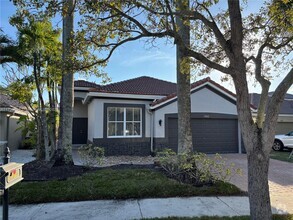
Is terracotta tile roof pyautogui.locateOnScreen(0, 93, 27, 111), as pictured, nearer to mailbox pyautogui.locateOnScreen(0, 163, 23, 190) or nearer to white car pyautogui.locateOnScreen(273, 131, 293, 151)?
mailbox pyautogui.locateOnScreen(0, 163, 23, 190)

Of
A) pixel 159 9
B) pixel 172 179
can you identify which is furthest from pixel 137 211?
pixel 159 9

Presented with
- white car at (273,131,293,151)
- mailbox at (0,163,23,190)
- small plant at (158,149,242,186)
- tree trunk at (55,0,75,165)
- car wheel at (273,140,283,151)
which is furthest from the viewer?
car wheel at (273,140,283,151)

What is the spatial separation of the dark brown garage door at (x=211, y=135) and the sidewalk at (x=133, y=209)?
8357 millimetres

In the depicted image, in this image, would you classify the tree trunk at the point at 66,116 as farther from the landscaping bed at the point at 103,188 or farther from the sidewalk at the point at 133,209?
the sidewalk at the point at 133,209

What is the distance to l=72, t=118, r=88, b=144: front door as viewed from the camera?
19.2 metres

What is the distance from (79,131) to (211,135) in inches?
422

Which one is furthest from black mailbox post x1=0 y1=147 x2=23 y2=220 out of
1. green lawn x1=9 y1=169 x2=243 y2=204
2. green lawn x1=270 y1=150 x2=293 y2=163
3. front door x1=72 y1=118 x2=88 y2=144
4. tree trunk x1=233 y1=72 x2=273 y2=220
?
front door x1=72 y1=118 x2=88 y2=144

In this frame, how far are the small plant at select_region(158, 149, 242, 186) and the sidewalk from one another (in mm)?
865

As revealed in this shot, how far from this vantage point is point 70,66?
21.8 ft

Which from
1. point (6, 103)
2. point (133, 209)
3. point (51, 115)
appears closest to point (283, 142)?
point (133, 209)

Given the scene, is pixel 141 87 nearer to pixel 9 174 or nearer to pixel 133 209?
pixel 133 209

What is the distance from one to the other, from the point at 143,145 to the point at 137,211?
8814mm

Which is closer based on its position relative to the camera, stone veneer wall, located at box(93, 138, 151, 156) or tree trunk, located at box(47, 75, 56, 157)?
tree trunk, located at box(47, 75, 56, 157)

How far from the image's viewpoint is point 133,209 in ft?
18.0
